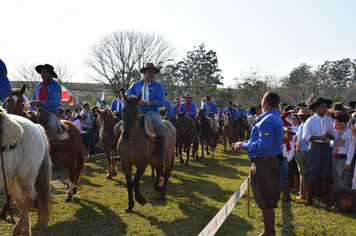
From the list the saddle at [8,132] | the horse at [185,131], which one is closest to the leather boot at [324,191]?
the saddle at [8,132]

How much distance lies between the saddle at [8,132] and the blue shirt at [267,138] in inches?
125

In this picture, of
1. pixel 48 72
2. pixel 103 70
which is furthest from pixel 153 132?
pixel 103 70

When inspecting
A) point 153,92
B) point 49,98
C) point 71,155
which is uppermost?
point 153,92

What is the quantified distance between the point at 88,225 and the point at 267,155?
3.40m

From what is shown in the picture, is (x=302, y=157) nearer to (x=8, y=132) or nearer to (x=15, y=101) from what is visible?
(x=8, y=132)

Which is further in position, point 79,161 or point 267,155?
point 79,161

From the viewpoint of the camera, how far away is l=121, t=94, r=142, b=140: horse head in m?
5.69

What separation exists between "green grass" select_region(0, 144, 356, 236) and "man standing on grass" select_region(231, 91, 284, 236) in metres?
1.07

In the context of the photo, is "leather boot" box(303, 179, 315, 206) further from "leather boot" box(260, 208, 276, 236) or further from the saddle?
the saddle

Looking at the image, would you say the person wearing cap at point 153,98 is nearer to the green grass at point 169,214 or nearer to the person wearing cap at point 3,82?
the green grass at point 169,214

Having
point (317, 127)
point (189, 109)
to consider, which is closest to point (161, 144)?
point (317, 127)

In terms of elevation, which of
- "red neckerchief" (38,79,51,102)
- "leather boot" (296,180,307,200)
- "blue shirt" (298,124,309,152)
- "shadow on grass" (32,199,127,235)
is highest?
"red neckerchief" (38,79,51,102)

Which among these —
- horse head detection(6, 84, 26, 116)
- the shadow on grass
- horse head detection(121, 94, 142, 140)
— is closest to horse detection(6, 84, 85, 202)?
horse head detection(6, 84, 26, 116)

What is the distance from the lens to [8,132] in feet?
12.9
